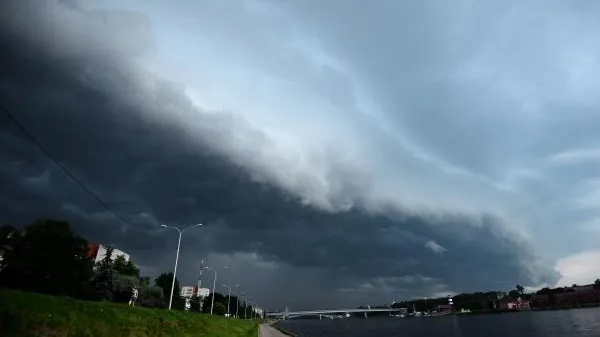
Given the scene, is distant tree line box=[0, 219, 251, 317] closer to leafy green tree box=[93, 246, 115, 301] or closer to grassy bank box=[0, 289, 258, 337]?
leafy green tree box=[93, 246, 115, 301]

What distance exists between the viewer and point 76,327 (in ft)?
94.9

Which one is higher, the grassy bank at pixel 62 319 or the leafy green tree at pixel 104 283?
the leafy green tree at pixel 104 283

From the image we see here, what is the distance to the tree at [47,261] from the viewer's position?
87125mm

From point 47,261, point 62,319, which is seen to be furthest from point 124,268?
point 62,319

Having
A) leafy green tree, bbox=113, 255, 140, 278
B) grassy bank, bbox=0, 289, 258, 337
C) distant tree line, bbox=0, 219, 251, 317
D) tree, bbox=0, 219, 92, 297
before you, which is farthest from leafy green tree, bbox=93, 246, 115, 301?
grassy bank, bbox=0, 289, 258, 337

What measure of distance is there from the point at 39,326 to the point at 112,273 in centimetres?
9853

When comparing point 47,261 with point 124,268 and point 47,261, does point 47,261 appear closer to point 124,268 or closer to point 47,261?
point 47,261

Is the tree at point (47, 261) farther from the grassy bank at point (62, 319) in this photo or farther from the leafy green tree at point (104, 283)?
the grassy bank at point (62, 319)

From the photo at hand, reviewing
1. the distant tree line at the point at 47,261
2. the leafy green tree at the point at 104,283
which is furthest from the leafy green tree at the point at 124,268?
the distant tree line at the point at 47,261

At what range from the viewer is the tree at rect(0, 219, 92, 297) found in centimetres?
8712

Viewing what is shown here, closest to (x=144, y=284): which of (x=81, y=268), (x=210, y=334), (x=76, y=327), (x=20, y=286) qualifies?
(x=81, y=268)

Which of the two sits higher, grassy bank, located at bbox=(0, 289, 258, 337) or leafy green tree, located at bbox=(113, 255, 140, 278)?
leafy green tree, located at bbox=(113, 255, 140, 278)

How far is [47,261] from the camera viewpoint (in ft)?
301

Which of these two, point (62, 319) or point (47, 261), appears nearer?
point (62, 319)
